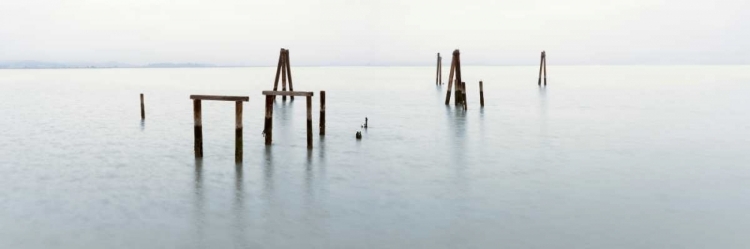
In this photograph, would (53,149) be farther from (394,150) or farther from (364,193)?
(364,193)

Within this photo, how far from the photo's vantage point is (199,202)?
11.5 meters

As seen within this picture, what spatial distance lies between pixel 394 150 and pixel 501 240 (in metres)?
9.22

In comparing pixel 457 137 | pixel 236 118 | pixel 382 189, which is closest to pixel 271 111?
pixel 236 118

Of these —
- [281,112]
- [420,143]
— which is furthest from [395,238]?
[281,112]

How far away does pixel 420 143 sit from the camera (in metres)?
20.1

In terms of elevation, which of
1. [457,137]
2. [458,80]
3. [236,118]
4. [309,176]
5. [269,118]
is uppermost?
[458,80]

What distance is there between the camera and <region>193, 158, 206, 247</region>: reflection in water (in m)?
9.66

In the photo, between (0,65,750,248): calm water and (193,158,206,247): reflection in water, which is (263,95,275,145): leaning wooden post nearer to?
(0,65,750,248): calm water

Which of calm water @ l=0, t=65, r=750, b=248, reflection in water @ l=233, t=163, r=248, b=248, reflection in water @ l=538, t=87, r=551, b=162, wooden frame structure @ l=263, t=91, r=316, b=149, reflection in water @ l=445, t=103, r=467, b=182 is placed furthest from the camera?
reflection in water @ l=538, t=87, r=551, b=162

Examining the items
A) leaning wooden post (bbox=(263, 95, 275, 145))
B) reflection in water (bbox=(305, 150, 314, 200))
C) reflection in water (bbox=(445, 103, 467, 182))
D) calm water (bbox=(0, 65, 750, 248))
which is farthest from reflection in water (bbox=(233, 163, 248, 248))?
reflection in water (bbox=(445, 103, 467, 182))

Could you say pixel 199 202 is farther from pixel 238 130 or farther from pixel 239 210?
pixel 238 130

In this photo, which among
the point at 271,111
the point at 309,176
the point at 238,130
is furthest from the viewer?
the point at 271,111

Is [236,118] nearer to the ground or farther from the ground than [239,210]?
farther from the ground

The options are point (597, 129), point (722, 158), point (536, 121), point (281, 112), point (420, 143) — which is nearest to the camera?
point (722, 158)
